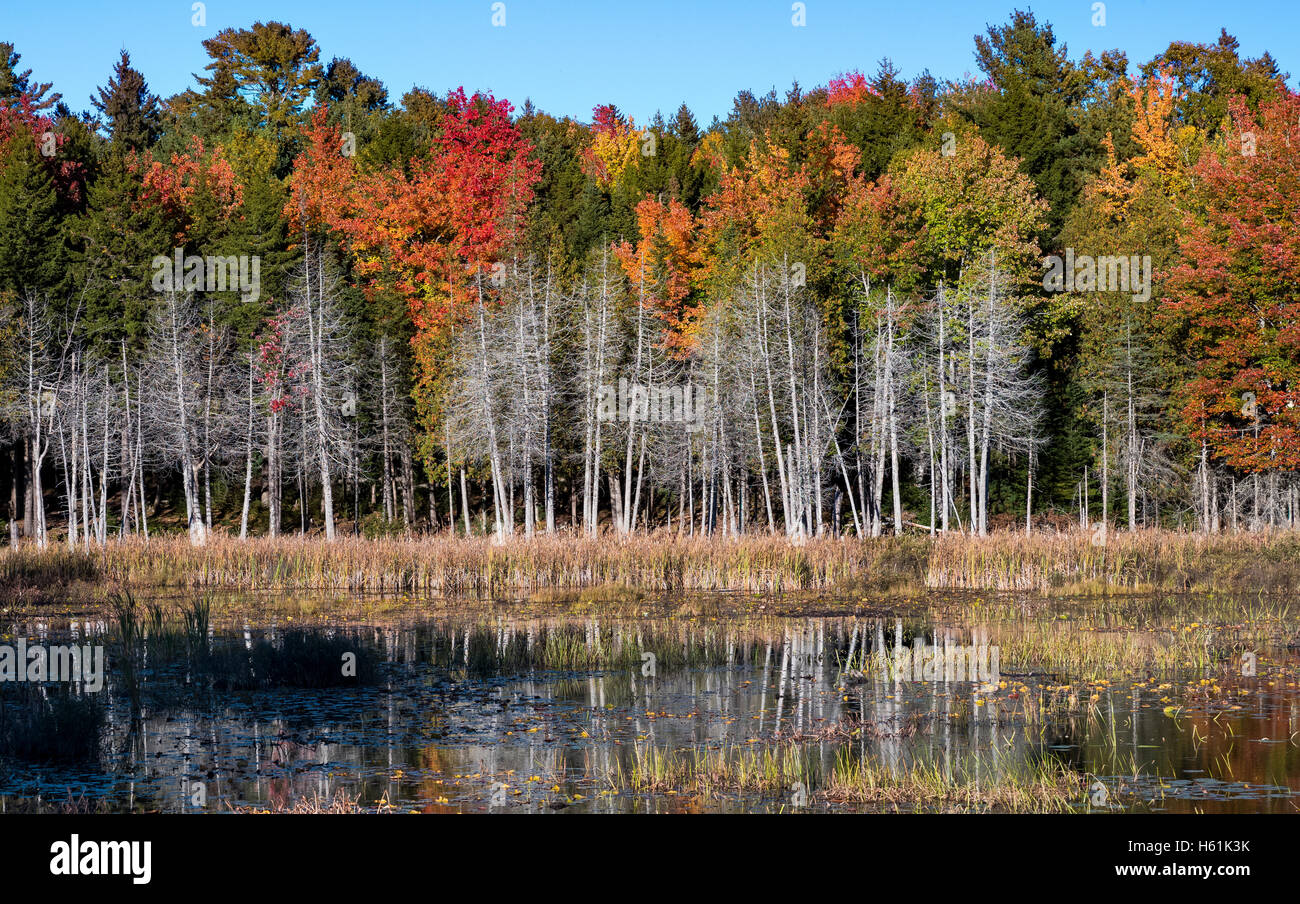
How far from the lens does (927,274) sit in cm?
4888

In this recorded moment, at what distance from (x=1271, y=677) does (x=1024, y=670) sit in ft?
10.2

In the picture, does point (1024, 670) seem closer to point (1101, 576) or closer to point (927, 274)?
point (1101, 576)

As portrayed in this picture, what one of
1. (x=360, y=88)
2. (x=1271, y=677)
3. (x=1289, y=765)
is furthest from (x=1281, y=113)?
(x=360, y=88)

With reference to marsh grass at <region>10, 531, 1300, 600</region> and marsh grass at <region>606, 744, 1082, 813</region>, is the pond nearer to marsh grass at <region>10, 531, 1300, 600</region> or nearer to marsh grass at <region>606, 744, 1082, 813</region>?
marsh grass at <region>606, 744, 1082, 813</region>

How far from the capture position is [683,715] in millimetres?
14203

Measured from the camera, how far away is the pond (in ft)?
34.8

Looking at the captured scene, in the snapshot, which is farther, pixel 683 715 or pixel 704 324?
pixel 704 324

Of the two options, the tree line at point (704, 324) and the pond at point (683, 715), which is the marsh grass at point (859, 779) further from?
the tree line at point (704, 324)

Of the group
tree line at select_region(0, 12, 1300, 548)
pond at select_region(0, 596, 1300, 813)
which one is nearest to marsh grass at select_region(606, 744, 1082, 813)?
pond at select_region(0, 596, 1300, 813)

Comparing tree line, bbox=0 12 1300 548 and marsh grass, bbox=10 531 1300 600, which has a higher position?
tree line, bbox=0 12 1300 548

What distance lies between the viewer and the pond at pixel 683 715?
34.8 feet

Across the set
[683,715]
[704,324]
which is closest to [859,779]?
[683,715]

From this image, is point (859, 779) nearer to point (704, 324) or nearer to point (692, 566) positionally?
point (692, 566)

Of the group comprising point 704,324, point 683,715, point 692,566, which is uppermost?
point 704,324
